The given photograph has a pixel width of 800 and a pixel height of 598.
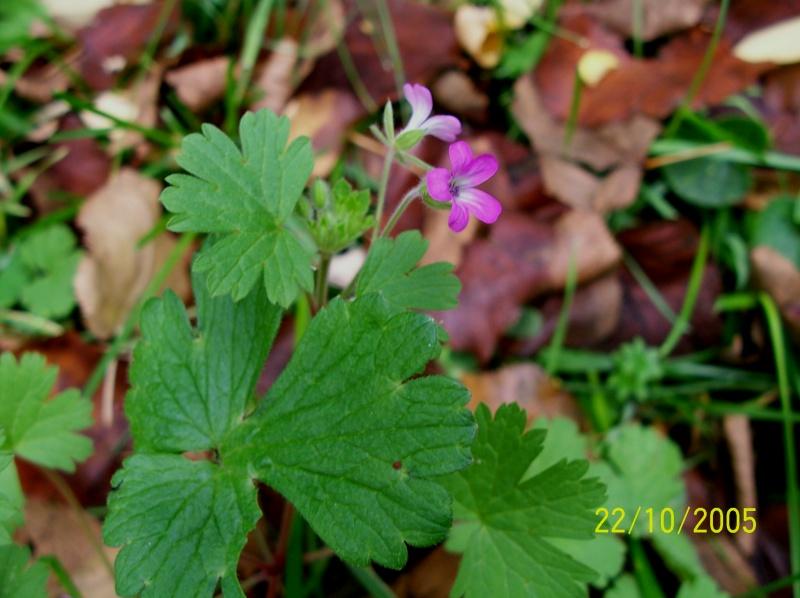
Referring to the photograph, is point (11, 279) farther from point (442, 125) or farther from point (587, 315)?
point (587, 315)

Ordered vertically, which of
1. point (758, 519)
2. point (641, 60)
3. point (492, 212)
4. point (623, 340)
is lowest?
point (758, 519)

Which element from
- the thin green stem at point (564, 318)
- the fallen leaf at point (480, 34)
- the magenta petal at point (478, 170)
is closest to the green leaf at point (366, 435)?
the magenta petal at point (478, 170)

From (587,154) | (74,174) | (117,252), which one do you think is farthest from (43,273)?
(587,154)

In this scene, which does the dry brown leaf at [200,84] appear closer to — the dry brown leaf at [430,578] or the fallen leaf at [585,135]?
Answer: the fallen leaf at [585,135]

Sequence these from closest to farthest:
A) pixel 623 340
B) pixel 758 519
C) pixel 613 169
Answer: pixel 758 519 → pixel 623 340 → pixel 613 169

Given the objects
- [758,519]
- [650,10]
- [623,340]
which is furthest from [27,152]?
[758,519]

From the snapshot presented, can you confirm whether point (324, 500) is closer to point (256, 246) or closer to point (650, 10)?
point (256, 246)
